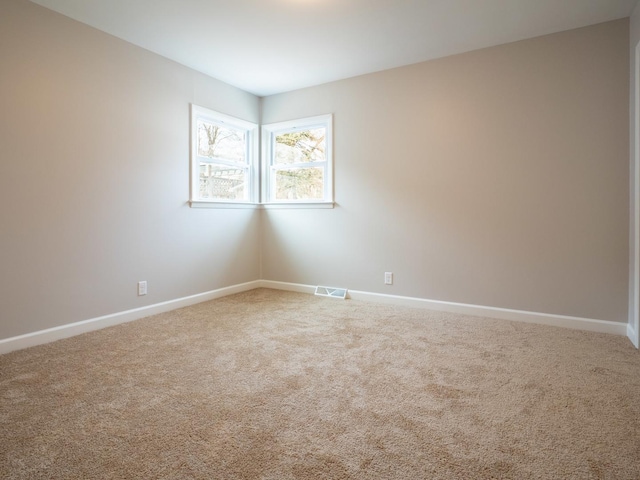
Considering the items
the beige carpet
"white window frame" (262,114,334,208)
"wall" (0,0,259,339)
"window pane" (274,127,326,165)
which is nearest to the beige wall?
"wall" (0,0,259,339)

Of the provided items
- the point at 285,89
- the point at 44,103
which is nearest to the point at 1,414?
the point at 44,103

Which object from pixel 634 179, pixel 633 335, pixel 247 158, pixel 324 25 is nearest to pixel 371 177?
pixel 324 25

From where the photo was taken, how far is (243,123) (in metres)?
4.59

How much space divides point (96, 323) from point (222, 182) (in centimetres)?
210

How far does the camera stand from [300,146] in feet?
15.2

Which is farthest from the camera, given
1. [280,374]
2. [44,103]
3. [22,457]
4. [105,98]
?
[105,98]

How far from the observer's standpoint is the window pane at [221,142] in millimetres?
4141

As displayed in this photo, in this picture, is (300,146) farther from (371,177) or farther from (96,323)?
(96,323)

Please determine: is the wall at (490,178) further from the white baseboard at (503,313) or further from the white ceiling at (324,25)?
the white ceiling at (324,25)

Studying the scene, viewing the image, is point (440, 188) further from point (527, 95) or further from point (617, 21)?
point (617, 21)

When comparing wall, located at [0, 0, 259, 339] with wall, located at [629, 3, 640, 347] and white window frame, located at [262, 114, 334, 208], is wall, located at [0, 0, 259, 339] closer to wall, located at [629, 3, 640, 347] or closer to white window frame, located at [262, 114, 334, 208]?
white window frame, located at [262, 114, 334, 208]

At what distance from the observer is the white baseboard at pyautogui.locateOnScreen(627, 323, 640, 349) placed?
260cm

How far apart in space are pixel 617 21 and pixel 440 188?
1872 mm

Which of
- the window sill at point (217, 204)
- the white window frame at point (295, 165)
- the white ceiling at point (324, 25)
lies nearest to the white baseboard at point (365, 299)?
the window sill at point (217, 204)
